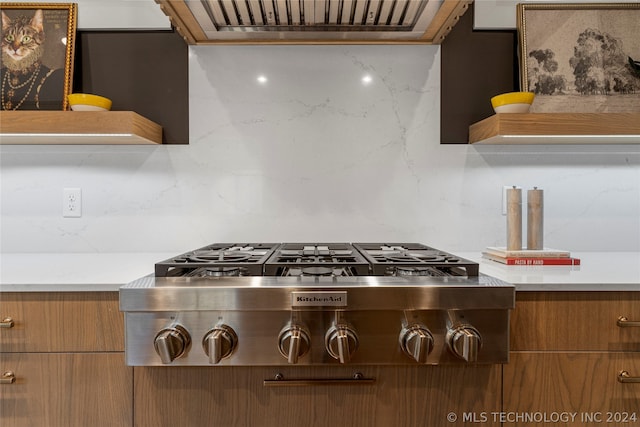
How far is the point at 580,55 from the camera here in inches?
59.4

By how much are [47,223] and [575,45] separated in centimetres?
217

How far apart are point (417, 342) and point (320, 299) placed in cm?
23

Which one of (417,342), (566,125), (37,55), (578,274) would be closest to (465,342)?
(417,342)

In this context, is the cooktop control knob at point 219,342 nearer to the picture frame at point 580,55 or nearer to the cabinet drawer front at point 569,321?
the cabinet drawer front at point 569,321

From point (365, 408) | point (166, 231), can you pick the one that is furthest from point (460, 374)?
point (166, 231)

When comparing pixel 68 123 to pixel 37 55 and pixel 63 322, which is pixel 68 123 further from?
pixel 63 322

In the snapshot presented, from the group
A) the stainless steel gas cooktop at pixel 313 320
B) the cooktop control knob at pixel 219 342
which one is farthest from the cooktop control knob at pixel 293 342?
the cooktop control knob at pixel 219 342

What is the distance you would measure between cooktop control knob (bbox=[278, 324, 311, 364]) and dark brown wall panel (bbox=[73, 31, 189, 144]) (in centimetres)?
99

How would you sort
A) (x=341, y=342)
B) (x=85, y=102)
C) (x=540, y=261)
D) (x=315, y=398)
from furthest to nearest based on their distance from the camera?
1. (x=85, y=102)
2. (x=540, y=261)
3. (x=315, y=398)
4. (x=341, y=342)

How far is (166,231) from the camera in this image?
157 cm

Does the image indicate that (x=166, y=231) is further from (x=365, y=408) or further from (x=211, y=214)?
(x=365, y=408)

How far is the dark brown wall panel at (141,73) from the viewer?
154 cm

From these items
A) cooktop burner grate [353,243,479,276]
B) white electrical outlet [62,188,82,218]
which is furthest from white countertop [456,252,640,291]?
white electrical outlet [62,188,82,218]

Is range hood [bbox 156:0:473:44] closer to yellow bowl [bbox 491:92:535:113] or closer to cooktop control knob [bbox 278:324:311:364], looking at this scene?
yellow bowl [bbox 491:92:535:113]
